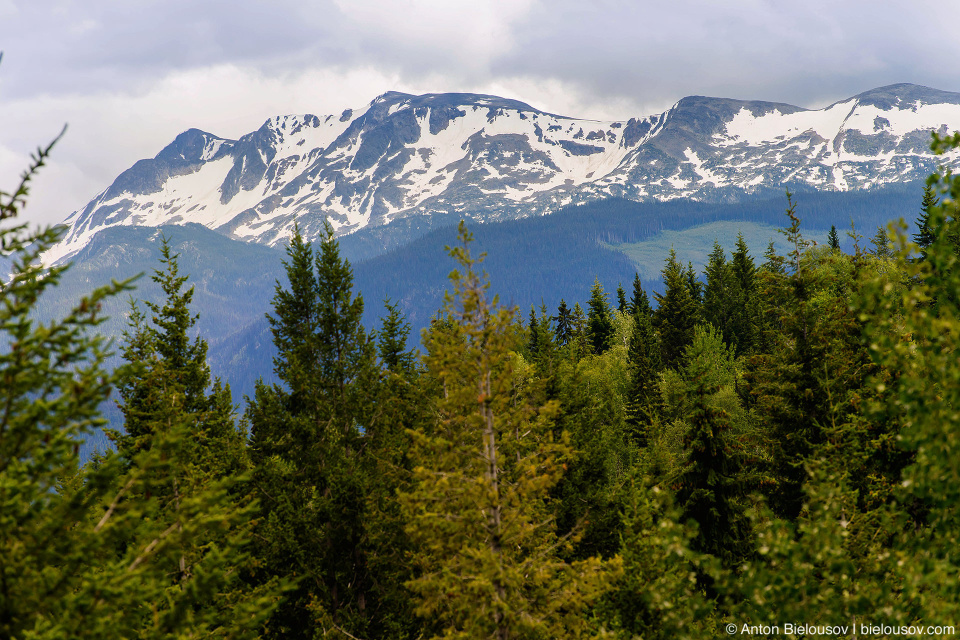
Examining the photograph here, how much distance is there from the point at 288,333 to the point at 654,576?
1407 centimetres

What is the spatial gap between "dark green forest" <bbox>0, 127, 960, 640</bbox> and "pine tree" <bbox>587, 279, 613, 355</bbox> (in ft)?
124

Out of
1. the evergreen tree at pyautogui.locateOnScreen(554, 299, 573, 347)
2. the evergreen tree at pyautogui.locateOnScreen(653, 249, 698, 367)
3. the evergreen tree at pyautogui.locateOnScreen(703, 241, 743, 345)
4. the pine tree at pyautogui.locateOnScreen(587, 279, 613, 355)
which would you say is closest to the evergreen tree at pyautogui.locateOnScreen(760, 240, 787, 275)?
the evergreen tree at pyautogui.locateOnScreen(703, 241, 743, 345)

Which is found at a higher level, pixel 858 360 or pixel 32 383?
pixel 32 383

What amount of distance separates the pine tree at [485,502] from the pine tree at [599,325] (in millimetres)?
54511

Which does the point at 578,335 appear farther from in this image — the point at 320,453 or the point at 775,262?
the point at 320,453

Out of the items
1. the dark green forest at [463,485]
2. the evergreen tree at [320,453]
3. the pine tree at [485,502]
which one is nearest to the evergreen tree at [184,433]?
the dark green forest at [463,485]

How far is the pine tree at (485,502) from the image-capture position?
1124cm

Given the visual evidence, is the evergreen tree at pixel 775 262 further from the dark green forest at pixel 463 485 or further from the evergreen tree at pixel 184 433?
the evergreen tree at pixel 184 433

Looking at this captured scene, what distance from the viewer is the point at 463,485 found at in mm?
12016

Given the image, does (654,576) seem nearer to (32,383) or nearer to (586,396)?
(32,383)

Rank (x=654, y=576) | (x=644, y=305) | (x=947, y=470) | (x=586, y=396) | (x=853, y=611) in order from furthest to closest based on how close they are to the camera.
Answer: (x=644, y=305) < (x=586, y=396) < (x=654, y=576) < (x=853, y=611) < (x=947, y=470)

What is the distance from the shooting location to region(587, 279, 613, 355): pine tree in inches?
2665

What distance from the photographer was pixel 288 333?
71.3 ft

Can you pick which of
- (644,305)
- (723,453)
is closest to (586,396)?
(723,453)
